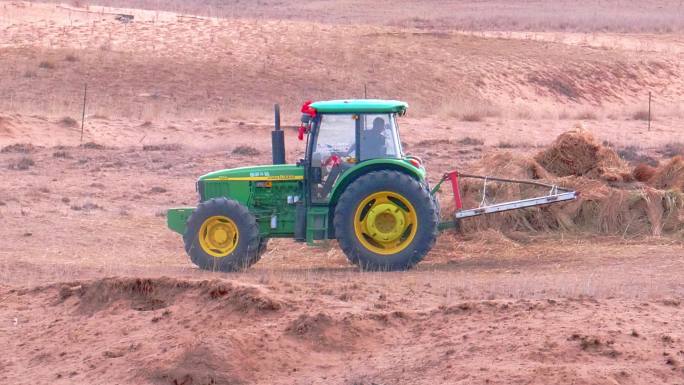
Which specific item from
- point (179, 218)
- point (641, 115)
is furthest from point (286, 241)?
point (641, 115)

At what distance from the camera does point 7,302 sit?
11102 millimetres

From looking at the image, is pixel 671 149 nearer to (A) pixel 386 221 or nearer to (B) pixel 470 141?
(B) pixel 470 141

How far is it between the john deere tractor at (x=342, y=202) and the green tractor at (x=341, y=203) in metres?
0.01

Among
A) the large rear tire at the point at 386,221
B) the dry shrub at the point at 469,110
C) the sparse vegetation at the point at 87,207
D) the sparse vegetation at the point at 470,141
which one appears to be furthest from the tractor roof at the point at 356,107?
the dry shrub at the point at 469,110

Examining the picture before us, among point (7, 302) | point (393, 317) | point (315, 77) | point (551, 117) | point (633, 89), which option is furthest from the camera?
point (633, 89)

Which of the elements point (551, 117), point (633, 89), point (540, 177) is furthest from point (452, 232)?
point (633, 89)

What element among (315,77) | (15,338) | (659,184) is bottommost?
(15,338)

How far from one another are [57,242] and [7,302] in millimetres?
4455

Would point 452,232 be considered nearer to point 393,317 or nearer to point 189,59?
point 393,317

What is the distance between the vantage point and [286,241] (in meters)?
16.0

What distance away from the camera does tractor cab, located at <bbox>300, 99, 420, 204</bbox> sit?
12.9 m

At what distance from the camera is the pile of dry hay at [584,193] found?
14.7 meters

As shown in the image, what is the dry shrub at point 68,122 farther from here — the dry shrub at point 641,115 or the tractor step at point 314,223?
the dry shrub at point 641,115

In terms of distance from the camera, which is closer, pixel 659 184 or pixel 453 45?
pixel 659 184
